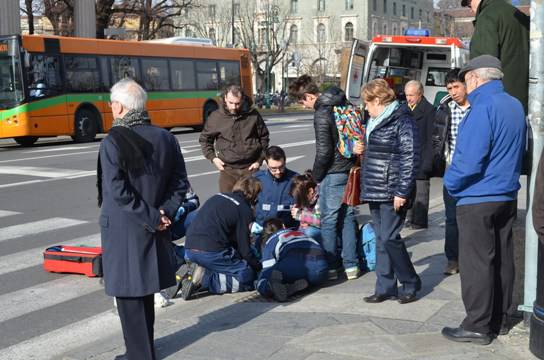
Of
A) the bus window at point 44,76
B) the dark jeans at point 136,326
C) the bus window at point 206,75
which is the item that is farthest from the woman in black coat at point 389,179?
the bus window at point 206,75

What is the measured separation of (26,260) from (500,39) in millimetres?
5146

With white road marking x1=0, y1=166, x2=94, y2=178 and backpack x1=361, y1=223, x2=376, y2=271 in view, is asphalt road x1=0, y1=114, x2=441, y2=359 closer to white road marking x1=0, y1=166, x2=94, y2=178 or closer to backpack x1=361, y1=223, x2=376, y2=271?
white road marking x1=0, y1=166, x2=94, y2=178

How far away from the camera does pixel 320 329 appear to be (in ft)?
16.2

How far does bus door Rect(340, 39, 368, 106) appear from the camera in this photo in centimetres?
1585

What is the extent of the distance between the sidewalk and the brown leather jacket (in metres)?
1.76

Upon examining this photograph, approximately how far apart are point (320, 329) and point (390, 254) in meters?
0.95

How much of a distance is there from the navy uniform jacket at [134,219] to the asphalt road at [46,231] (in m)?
1.28

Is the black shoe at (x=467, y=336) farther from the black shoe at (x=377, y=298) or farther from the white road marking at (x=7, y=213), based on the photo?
the white road marking at (x=7, y=213)

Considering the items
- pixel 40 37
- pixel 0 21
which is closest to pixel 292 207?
pixel 40 37

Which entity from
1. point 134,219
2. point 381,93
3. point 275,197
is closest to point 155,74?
point 275,197

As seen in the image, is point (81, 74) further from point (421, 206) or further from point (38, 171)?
point (421, 206)

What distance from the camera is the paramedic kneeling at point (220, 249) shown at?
6.20 meters

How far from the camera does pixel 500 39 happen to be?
5023 millimetres

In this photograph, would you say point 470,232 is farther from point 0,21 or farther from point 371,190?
point 0,21
